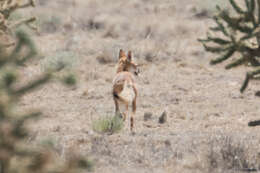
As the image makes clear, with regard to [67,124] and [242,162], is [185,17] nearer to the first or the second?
[67,124]

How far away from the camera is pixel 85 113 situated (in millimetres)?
13492

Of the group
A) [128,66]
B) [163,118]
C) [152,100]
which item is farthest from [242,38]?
[152,100]

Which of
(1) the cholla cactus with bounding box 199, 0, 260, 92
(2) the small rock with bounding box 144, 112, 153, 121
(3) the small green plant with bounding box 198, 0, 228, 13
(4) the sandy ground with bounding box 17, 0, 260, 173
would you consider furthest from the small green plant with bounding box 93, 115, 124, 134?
(3) the small green plant with bounding box 198, 0, 228, 13

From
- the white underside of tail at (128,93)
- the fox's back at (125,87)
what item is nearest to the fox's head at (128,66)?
the fox's back at (125,87)

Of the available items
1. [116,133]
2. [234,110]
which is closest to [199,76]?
[234,110]

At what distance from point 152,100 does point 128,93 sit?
3.88m

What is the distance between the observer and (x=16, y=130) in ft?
12.0

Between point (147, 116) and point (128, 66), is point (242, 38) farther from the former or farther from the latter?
point (147, 116)

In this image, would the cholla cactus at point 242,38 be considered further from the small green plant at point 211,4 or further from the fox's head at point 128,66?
the small green plant at point 211,4

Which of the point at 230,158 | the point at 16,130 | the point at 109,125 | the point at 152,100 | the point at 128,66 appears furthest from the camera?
the point at 152,100

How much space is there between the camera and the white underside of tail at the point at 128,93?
1090cm

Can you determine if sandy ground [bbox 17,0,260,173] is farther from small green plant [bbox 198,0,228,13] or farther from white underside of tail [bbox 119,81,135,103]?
white underside of tail [bbox 119,81,135,103]

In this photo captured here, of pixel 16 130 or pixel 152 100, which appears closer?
pixel 16 130

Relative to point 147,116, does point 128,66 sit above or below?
above
